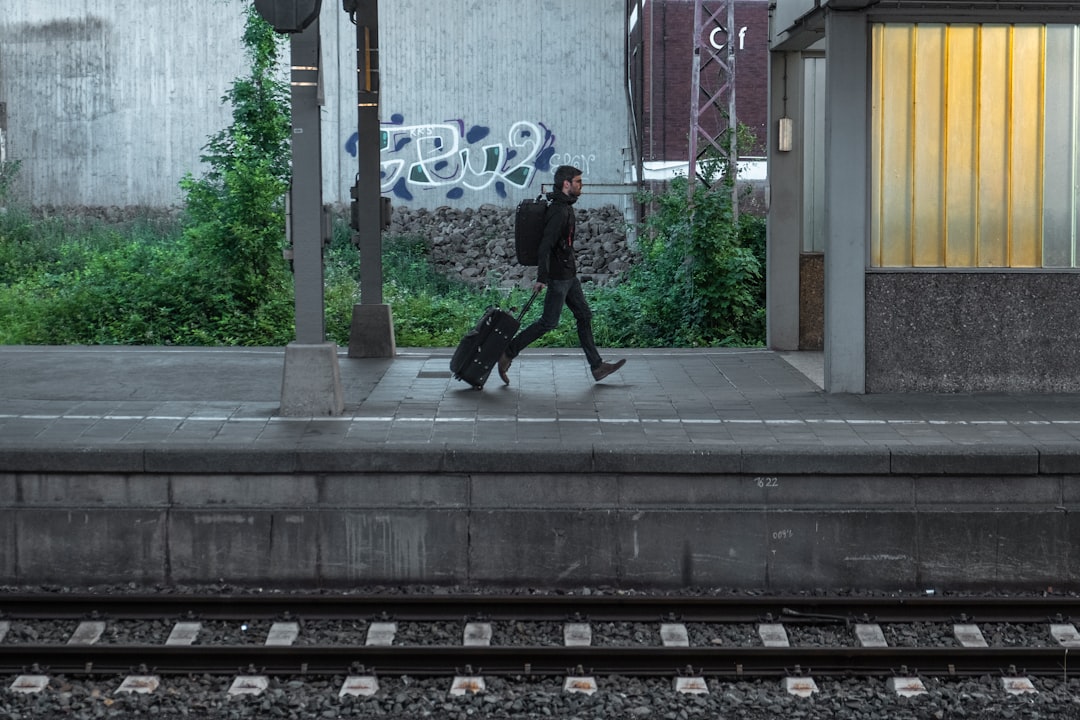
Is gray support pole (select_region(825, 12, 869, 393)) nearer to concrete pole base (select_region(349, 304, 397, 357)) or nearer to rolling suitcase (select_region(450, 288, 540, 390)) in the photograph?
rolling suitcase (select_region(450, 288, 540, 390))

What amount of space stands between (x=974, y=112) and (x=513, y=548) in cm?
574

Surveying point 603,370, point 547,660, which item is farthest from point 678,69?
point 547,660

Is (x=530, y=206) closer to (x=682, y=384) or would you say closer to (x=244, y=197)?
(x=682, y=384)

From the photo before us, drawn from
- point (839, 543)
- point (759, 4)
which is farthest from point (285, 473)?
point (759, 4)

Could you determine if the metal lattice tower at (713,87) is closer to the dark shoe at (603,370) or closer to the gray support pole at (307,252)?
the dark shoe at (603,370)

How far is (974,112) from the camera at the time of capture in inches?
456

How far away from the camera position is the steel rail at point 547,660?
7098mm

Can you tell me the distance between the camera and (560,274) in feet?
38.8

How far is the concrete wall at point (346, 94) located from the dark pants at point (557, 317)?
18.3 metres

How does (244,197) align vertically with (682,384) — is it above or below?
above

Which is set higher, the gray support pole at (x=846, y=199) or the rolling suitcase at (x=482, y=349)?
the gray support pole at (x=846, y=199)

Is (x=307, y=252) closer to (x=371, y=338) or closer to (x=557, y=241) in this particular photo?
(x=557, y=241)

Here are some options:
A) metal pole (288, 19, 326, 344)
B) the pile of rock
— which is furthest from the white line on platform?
the pile of rock

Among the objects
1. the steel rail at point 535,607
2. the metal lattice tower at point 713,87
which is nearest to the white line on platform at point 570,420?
the steel rail at point 535,607
